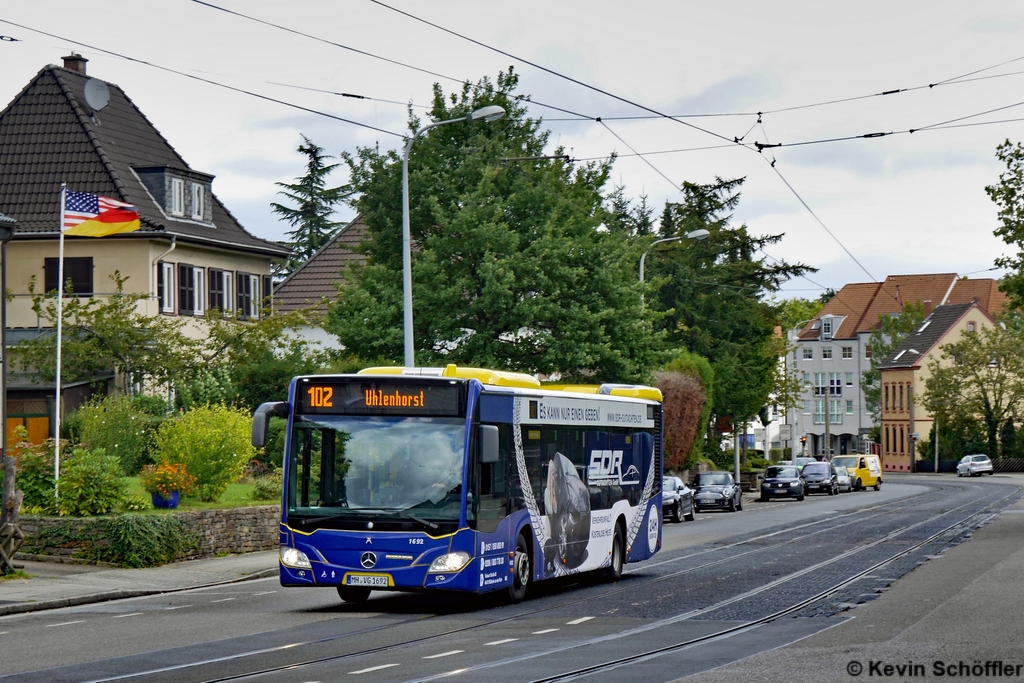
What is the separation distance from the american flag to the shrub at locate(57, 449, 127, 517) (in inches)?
242

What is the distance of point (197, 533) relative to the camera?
2580cm

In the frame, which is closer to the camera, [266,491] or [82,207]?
[266,491]

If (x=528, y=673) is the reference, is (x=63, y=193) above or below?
above

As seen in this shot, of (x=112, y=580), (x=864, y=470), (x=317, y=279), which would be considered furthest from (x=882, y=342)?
(x=112, y=580)

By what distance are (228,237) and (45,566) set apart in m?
27.1

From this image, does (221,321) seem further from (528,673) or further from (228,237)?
(528,673)

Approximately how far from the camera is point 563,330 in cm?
3872

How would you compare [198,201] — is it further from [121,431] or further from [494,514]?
[494,514]

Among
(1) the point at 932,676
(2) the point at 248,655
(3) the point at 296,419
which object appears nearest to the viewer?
(1) the point at 932,676

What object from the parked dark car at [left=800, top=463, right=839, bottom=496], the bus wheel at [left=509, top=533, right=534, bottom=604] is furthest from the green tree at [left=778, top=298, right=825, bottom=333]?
the bus wheel at [left=509, top=533, right=534, bottom=604]

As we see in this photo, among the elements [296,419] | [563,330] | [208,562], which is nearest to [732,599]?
[296,419]

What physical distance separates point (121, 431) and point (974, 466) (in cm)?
7711

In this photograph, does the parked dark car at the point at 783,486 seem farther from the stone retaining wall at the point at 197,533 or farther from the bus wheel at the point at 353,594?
the bus wheel at the point at 353,594

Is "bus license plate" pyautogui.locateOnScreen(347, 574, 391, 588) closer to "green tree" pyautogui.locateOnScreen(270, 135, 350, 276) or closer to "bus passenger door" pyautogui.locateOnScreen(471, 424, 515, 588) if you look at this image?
"bus passenger door" pyautogui.locateOnScreen(471, 424, 515, 588)
